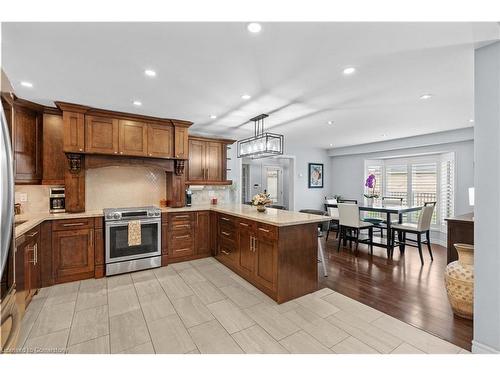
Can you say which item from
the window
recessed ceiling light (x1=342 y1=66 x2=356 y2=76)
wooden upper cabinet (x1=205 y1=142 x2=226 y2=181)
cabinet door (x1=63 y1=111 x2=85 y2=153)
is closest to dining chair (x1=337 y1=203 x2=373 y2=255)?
the window

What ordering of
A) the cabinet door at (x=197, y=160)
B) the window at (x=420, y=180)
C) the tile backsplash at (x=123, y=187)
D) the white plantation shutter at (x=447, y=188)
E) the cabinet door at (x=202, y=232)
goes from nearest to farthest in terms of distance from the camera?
the tile backsplash at (x=123, y=187)
the cabinet door at (x=202, y=232)
the cabinet door at (x=197, y=160)
the white plantation shutter at (x=447, y=188)
the window at (x=420, y=180)

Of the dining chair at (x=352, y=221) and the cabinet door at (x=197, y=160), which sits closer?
the dining chair at (x=352, y=221)

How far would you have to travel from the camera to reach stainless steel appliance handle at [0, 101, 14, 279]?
1.19 meters

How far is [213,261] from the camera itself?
4.00 m

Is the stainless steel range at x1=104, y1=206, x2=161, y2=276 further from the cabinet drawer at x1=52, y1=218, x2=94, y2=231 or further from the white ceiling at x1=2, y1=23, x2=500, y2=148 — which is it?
the white ceiling at x1=2, y1=23, x2=500, y2=148

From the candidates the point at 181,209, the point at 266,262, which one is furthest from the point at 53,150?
the point at 266,262

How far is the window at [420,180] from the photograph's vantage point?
516cm

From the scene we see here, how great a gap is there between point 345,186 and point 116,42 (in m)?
6.84

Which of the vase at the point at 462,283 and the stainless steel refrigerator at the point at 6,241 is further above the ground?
the stainless steel refrigerator at the point at 6,241

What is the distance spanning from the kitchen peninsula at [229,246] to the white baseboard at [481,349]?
145 cm

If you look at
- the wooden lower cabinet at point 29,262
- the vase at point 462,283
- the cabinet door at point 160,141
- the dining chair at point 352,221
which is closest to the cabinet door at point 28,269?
the wooden lower cabinet at point 29,262

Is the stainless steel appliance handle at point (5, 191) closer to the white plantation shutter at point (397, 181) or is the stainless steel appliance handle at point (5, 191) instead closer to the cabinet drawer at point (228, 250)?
the cabinet drawer at point (228, 250)

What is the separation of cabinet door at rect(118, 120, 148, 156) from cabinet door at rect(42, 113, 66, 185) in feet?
2.53
